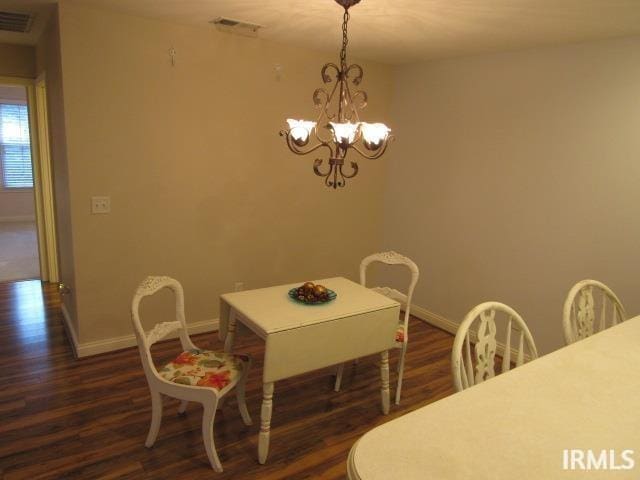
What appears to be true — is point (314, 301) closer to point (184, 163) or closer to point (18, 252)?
point (184, 163)

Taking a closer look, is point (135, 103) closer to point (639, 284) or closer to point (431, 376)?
point (431, 376)

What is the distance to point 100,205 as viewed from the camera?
2955 mm

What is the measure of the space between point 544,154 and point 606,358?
192cm

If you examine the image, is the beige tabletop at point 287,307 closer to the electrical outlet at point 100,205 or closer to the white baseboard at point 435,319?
the electrical outlet at point 100,205

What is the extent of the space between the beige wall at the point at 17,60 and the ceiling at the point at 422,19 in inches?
55.5

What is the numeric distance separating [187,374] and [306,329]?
600 millimetres

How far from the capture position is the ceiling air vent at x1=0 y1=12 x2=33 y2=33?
9.55 feet

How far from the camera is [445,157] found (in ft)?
12.2

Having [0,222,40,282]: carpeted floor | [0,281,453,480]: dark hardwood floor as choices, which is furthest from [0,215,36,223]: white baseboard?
[0,281,453,480]: dark hardwood floor

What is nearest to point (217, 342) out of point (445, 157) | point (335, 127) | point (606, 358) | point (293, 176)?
point (293, 176)

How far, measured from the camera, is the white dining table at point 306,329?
6.88ft
